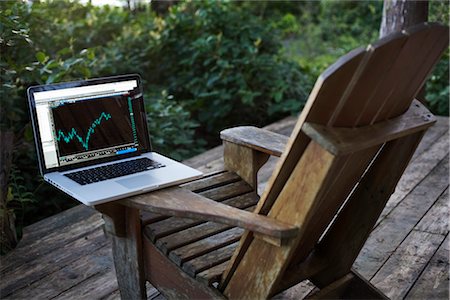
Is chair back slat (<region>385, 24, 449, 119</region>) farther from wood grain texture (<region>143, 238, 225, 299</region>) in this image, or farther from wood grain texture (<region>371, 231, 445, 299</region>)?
wood grain texture (<region>371, 231, 445, 299</region>)

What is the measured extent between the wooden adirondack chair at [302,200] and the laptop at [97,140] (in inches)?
3.5

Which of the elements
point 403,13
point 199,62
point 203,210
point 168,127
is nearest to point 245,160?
point 203,210

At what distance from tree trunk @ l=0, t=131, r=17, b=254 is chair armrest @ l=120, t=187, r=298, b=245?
44.9 inches

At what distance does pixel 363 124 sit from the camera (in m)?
1.49

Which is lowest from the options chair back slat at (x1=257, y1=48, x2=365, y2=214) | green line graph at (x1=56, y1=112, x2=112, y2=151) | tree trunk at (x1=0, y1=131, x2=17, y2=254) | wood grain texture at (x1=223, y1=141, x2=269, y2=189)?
tree trunk at (x1=0, y1=131, x2=17, y2=254)

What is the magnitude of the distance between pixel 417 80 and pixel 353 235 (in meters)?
0.56

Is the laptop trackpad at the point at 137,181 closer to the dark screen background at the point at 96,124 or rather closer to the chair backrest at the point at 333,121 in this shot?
the dark screen background at the point at 96,124

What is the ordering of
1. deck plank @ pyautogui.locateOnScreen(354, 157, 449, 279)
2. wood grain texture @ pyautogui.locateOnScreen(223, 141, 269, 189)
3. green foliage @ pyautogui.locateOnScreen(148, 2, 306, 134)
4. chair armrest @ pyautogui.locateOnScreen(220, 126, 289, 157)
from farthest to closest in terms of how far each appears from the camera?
green foliage @ pyautogui.locateOnScreen(148, 2, 306, 134) → deck plank @ pyautogui.locateOnScreen(354, 157, 449, 279) → wood grain texture @ pyautogui.locateOnScreen(223, 141, 269, 189) → chair armrest @ pyautogui.locateOnScreen(220, 126, 289, 157)

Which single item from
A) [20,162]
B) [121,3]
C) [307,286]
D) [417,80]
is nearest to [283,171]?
[417,80]

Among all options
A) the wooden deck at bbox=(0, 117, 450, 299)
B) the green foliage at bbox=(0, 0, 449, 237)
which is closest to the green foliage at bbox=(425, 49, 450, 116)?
the green foliage at bbox=(0, 0, 449, 237)

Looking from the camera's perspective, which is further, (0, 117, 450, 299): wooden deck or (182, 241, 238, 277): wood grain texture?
(0, 117, 450, 299): wooden deck

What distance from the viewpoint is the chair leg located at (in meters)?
1.78

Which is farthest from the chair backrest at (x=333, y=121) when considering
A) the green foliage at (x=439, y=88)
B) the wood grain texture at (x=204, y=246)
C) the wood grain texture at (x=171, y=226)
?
the green foliage at (x=439, y=88)

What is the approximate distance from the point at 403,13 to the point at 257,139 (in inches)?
103
